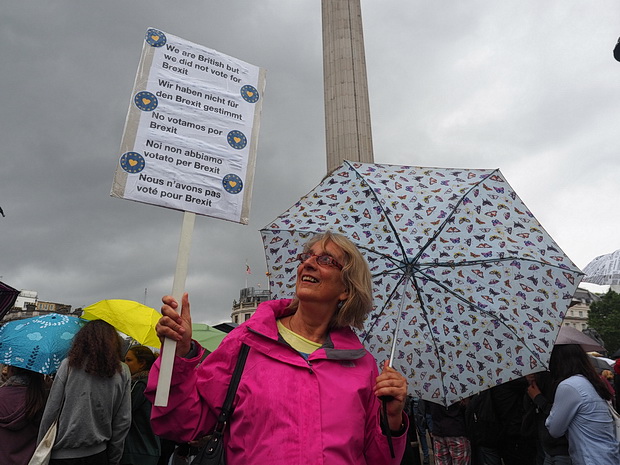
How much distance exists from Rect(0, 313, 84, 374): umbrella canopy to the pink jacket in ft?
8.13

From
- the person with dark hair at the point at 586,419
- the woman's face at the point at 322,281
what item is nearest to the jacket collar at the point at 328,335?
the woman's face at the point at 322,281

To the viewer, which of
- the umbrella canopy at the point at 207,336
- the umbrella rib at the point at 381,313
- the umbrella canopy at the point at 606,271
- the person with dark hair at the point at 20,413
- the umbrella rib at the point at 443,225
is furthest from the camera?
the umbrella canopy at the point at 207,336

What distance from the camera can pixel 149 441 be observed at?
15.0 ft

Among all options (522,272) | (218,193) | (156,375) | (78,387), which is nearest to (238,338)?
(156,375)

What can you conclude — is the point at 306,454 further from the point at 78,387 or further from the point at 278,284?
Result: the point at 78,387

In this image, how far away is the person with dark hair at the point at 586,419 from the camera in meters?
3.57

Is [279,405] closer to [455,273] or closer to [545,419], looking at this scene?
[455,273]

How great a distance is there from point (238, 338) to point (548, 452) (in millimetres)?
3632

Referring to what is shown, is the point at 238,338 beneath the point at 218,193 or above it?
beneath

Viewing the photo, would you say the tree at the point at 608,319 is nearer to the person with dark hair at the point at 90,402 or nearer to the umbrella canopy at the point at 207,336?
the umbrella canopy at the point at 207,336

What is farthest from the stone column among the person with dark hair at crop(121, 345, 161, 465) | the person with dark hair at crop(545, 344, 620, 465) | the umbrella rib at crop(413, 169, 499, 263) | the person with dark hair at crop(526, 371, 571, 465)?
the umbrella rib at crop(413, 169, 499, 263)

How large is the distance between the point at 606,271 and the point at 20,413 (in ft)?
23.1

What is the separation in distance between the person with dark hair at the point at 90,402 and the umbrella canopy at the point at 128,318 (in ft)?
6.82

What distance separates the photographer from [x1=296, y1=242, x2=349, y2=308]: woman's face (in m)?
2.31
